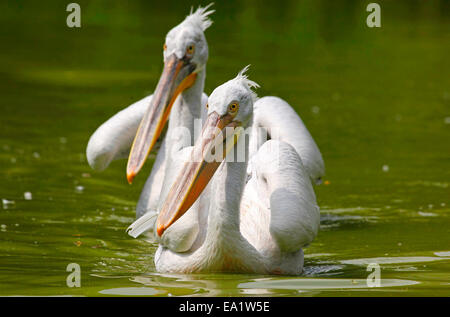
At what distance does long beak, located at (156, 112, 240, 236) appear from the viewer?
206 inches

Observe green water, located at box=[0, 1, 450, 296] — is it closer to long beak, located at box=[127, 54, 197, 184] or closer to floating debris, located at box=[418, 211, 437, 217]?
floating debris, located at box=[418, 211, 437, 217]

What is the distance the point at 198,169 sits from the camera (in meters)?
5.27

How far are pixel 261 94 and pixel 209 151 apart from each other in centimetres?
708

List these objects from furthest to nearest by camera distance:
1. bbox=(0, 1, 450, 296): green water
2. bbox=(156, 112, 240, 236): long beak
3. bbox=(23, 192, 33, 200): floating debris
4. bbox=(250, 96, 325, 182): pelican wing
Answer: bbox=(23, 192, 33, 200): floating debris < bbox=(250, 96, 325, 182): pelican wing < bbox=(0, 1, 450, 296): green water < bbox=(156, 112, 240, 236): long beak

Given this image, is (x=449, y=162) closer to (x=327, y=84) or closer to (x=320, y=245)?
(x=320, y=245)

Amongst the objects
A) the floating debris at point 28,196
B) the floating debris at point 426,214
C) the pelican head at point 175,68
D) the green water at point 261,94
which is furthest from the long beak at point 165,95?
the floating debris at point 426,214

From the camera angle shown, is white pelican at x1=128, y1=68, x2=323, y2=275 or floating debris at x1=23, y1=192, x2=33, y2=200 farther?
floating debris at x1=23, y1=192, x2=33, y2=200

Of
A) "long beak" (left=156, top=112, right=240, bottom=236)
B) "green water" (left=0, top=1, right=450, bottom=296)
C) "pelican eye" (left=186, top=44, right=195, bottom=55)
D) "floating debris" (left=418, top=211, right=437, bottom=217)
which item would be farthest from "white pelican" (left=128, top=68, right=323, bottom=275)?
"floating debris" (left=418, top=211, right=437, bottom=217)

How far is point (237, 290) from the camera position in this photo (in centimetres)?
488

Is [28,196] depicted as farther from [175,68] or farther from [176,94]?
[175,68]

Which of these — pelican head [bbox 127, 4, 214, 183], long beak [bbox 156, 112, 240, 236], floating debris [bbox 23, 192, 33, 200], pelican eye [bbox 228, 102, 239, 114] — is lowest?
floating debris [bbox 23, 192, 33, 200]

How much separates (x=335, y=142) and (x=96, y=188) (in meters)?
3.00

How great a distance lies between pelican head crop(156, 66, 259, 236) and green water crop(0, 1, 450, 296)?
0.41 meters

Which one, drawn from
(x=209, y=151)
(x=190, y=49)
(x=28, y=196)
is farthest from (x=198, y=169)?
(x=28, y=196)
